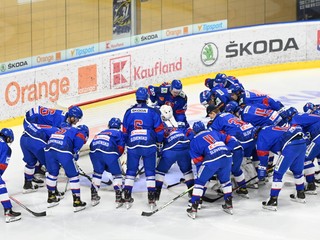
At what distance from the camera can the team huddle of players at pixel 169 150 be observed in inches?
368

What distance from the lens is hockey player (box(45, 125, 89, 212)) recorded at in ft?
31.4

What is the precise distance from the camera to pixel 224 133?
10023 millimetres

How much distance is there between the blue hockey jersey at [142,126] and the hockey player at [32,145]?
3.19 ft

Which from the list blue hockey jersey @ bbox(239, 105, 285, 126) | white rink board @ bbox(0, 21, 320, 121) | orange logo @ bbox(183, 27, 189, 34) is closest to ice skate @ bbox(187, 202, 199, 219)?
blue hockey jersey @ bbox(239, 105, 285, 126)

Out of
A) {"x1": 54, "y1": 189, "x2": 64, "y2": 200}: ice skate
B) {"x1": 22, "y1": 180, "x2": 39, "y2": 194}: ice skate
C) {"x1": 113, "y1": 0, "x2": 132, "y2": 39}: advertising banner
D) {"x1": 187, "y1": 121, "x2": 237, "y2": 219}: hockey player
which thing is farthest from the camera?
{"x1": 113, "y1": 0, "x2": 132, "y2": 39}: advertising banner

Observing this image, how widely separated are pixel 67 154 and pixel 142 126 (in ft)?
2.91

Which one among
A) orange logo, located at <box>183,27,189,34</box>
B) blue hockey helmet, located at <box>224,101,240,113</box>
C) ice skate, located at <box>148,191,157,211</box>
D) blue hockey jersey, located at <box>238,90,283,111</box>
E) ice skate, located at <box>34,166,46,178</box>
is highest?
orange logo, located at <box>183,27,189,34</box>

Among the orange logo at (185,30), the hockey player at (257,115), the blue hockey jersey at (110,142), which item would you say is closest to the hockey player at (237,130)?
the hockey player at (257,115)

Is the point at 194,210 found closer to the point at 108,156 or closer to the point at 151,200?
the point at 151,200

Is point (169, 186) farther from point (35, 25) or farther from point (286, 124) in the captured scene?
point (35, 25)

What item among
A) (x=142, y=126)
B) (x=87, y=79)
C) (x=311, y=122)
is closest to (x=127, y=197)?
(x=142, y=126)

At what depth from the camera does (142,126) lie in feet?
32.0

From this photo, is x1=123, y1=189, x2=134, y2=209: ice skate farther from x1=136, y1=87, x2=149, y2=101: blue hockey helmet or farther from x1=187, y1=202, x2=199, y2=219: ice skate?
x1=136, y1=87, x2=149, y2=101: blue hockey helmet

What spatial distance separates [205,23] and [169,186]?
619 cm
